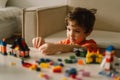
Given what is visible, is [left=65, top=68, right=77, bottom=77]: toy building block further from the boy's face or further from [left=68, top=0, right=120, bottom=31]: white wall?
[left=68, top=0, right=120, bottom=31]: white wall

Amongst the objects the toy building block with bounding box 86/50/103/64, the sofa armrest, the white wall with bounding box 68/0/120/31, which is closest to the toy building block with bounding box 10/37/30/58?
the toy building block with bounding box 86/50/103/64

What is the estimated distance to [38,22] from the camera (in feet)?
6.65

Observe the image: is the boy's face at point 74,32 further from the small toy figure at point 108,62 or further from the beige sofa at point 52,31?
the beige sofa at point 52,31

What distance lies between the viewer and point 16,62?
0.94 m

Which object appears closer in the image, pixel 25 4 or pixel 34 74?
pixel 34 74

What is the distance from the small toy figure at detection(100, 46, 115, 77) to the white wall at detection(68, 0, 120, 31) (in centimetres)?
149

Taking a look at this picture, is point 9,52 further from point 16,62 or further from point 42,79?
point 42,79

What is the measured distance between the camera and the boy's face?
127 centimetres

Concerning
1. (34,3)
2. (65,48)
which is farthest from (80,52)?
(34,3)

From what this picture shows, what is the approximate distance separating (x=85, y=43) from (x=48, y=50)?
1.12ft

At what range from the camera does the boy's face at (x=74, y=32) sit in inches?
50.2

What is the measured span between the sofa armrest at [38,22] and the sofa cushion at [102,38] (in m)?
0.09

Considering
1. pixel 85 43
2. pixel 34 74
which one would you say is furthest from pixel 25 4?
pixel 34 74


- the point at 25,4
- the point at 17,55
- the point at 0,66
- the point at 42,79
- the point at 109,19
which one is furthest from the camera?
the point at 25,4
